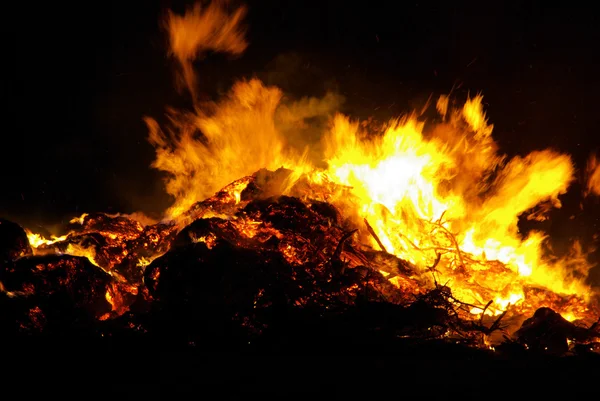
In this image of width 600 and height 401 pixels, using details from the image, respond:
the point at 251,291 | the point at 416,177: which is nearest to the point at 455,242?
the point at 416,177

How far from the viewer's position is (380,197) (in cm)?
936

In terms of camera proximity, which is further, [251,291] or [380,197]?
[380,197]

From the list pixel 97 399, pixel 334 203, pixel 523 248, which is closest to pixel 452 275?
pixel 523 248

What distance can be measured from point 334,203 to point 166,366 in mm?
5421

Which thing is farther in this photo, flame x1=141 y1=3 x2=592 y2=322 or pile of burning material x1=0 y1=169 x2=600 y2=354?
flame x1=141 y1=3 x2=592 y2=322

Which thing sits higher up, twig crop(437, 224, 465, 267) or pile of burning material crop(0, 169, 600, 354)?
twig crop(437, 224, 465, 267)

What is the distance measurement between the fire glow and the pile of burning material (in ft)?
0.26

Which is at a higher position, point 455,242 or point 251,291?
point 455,242

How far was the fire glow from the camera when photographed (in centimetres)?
769

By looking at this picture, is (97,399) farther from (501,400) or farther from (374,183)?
(374,183)

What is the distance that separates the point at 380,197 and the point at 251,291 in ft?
15.5

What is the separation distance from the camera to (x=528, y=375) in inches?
163

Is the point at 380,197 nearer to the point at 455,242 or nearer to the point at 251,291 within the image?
the point at 455,242

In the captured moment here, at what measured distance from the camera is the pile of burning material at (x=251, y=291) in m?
4.89
